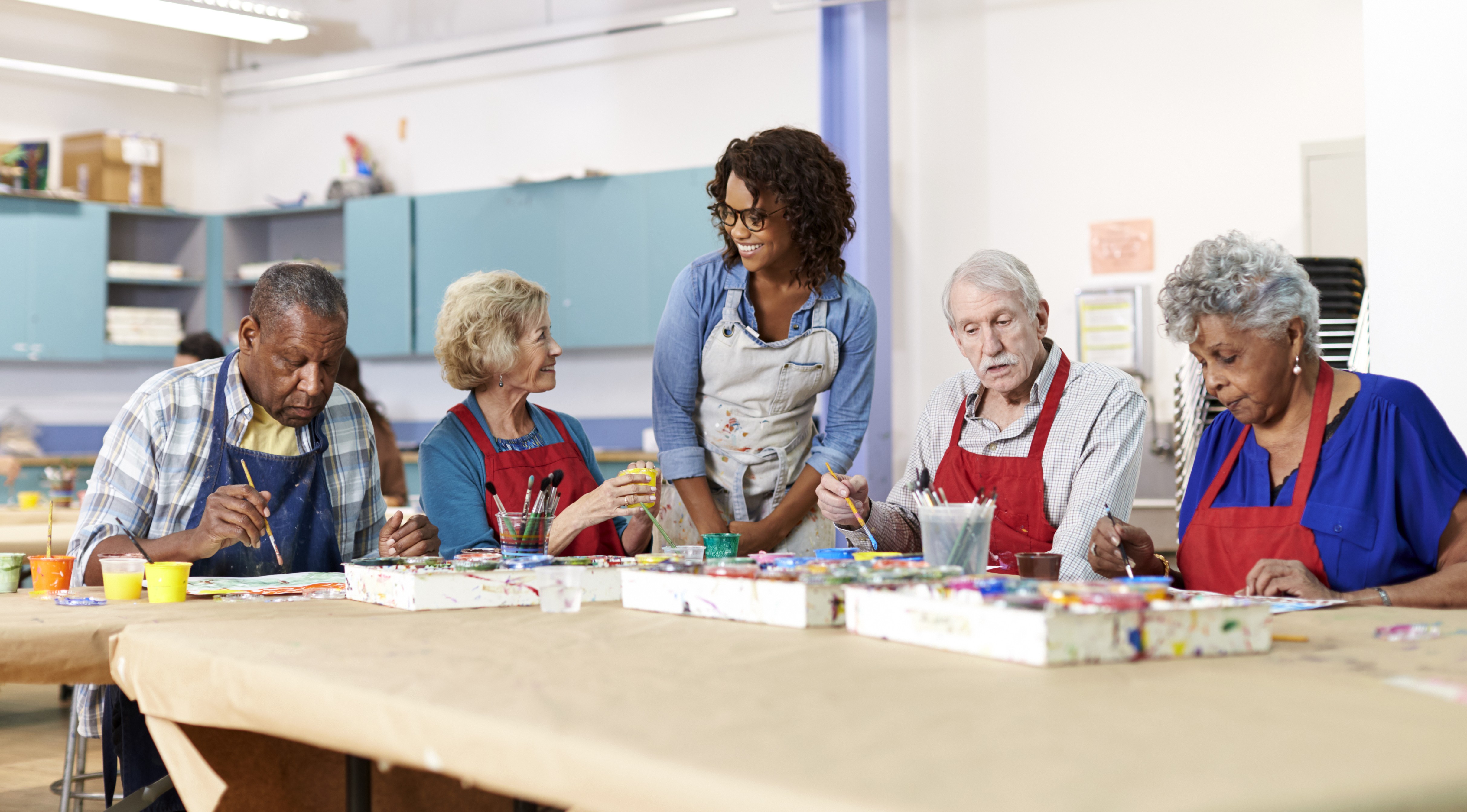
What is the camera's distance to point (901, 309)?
20.4ft

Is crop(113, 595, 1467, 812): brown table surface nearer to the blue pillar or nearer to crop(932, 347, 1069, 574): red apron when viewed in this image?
crop(932, 347, 1069, 574): red apron

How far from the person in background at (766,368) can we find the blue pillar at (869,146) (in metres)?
3.13

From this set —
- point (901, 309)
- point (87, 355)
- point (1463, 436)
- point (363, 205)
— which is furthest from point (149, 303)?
point (1463, 436)

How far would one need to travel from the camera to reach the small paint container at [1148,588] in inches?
51.3

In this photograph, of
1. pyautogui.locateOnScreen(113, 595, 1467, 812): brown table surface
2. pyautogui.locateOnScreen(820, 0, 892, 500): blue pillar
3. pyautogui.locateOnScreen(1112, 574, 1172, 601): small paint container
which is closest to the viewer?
pyautogui.locateOnScreen(113, 595, 1467, 812): brown table surface

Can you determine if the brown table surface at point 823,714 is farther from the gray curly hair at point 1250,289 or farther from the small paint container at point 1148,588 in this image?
the gray curly hair at point 1250,289

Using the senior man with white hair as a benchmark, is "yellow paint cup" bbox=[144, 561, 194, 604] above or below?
below

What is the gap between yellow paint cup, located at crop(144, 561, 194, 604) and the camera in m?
1.88

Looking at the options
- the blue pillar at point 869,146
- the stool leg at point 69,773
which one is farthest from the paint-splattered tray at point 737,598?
the blue pillar at point 869,146

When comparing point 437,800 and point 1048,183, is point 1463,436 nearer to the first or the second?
point 437,800

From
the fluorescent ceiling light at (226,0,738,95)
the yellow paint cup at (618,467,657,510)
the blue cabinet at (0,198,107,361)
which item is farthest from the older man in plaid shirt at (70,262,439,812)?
the blue cabinet at (0,198,107,361)

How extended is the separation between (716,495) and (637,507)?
1.77ft

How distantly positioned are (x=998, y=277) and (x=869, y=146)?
3.79 metres

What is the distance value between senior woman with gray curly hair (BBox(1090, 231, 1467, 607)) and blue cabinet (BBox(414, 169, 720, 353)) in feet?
14.2
